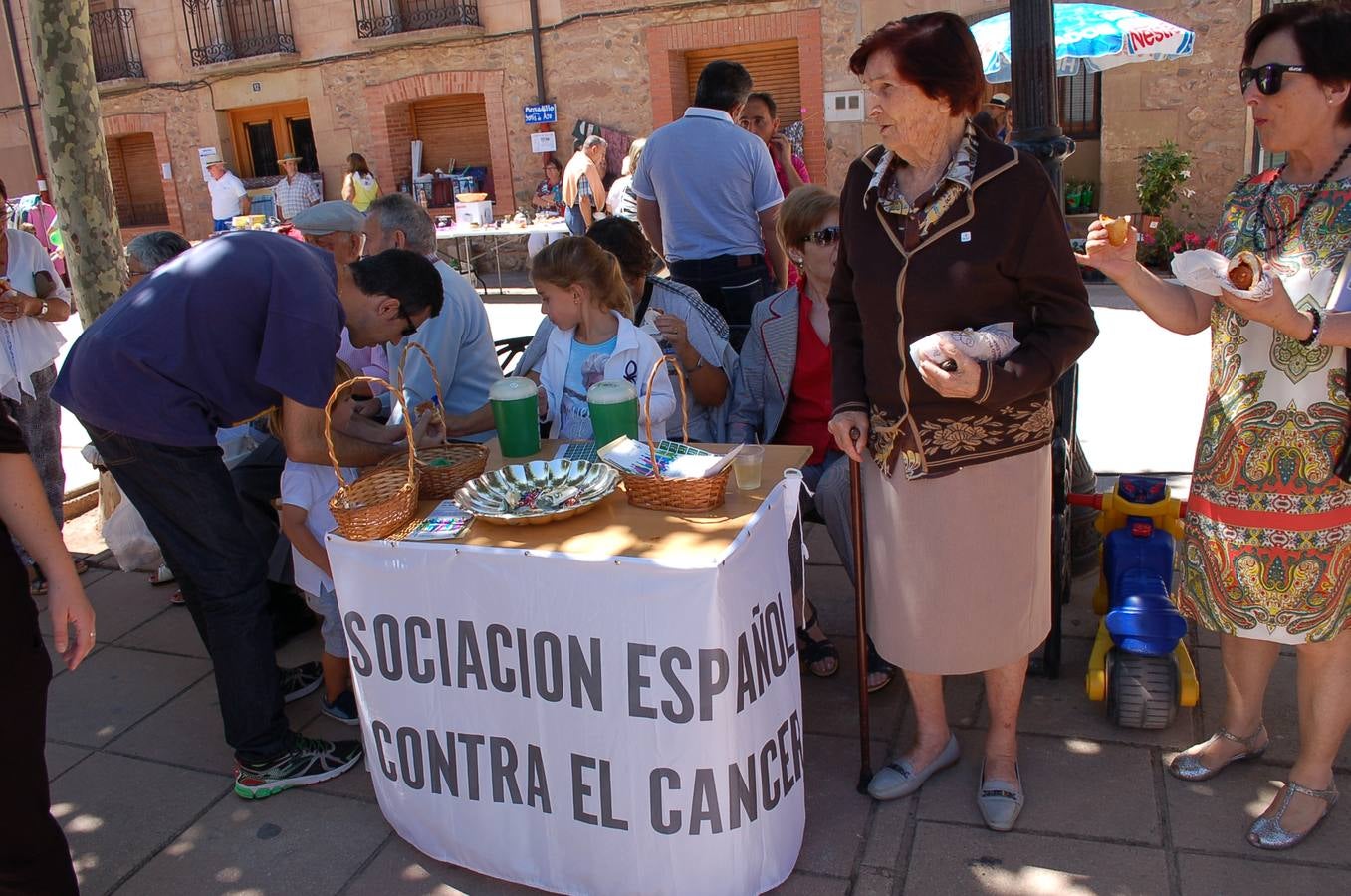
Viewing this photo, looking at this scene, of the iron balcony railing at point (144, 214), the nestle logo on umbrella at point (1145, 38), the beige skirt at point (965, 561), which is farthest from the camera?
the iron balcony railing at point (144, 214)

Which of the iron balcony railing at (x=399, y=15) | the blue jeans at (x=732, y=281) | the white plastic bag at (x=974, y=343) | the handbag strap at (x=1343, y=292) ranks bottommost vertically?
the blue jeans at (x=732, y=281)

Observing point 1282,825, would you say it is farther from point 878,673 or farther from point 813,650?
point 813,650

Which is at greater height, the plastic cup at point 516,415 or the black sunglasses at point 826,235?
the black sunglasses at point 826,235

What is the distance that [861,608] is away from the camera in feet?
8.45

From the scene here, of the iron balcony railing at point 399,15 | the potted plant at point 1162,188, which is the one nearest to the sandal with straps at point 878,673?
the potted plant at point 1162,188

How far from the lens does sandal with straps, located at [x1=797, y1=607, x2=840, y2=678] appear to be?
3203mm

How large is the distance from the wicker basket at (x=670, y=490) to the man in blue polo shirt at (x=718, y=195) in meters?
2.21

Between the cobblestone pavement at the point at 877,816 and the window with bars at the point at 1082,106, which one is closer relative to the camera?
the cobblestone pavement at the point at 877,816

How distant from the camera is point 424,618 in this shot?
7.64 feet

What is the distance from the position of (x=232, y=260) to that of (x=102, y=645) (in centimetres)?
204

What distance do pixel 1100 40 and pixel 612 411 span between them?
7057 millimetres

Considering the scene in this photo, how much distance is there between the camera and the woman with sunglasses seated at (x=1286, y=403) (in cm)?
209

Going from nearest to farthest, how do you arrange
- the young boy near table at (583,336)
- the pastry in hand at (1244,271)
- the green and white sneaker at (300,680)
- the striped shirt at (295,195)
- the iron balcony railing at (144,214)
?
the pastry in hand at (1244,271) → the young boy near table at (583,336) → the green and white sneaker at (300,680) → the striped shirt at (295,195) → the iron balcony railing at (144,214)

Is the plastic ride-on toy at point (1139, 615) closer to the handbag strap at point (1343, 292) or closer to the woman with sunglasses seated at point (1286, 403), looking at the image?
the woman with sunglasses seated at point (1286, 403)
